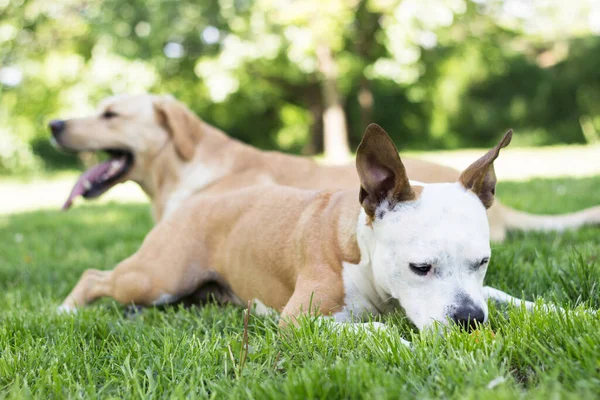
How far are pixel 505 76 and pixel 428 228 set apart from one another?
2316 cm

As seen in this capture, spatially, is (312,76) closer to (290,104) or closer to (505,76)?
(290,104)

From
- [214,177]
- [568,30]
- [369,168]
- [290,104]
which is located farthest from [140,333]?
[568,30]

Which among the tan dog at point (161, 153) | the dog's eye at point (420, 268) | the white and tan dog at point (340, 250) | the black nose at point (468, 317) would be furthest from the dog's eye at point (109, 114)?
the black nose at point (468, 317)

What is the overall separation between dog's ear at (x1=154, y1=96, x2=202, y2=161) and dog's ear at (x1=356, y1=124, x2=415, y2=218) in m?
3.17

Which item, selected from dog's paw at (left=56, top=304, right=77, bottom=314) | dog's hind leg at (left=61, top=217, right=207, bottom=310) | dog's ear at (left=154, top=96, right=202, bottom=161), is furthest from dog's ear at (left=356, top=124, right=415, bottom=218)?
dog's ear at (left=154, top=96, right=202, bottom=161)

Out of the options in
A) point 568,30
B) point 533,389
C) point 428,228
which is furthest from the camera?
point 568,30

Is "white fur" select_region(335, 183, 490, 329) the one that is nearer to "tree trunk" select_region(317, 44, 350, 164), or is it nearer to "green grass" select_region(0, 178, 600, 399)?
"green grass" select_region(0, 178, 600, 399)

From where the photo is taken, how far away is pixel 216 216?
3557 mm

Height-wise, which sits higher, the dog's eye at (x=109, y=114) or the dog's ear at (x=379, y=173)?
the dog's ear at (x=379, y=173)

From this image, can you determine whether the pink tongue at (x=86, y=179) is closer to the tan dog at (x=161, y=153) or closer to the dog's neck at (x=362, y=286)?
the tan dog at (x=161, y=153)

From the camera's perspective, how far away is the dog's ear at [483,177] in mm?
2629

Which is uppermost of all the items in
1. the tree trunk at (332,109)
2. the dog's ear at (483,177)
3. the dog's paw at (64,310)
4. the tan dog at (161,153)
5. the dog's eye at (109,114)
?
the dog's ear at (483,177)

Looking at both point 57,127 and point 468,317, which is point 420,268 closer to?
point 468,317

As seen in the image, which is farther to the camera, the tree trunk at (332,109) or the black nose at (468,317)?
the tree trunk at (332,109)
